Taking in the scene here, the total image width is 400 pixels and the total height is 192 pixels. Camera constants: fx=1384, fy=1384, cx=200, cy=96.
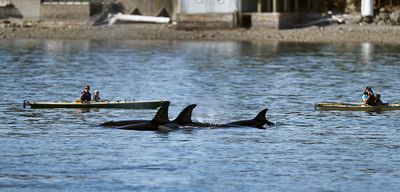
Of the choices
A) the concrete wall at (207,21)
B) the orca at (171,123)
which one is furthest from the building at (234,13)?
the orca at (171,123)

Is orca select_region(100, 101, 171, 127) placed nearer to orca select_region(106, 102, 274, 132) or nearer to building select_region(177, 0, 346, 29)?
orca select_region(106, 102, 274, 132)

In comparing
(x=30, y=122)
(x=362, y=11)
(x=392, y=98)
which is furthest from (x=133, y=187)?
(x=362, y=11)

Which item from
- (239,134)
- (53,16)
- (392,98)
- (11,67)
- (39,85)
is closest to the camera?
(239,134)

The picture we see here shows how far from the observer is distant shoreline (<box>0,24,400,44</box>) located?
110750mm

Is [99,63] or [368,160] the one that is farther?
[99,63]

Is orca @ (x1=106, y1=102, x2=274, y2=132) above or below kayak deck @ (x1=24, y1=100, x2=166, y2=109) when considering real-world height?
above

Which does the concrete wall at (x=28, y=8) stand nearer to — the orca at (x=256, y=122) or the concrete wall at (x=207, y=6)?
the concrete wall at (x=207, y=6)

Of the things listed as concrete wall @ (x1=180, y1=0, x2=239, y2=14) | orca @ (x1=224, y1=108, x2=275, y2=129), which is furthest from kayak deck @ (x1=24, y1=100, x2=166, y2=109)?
concrete wall @ (x1=180, y1=0, x2=239, y2=14)

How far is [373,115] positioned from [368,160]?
44.6 feet

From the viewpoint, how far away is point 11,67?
304 feet

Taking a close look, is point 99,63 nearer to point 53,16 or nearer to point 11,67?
point 11,67

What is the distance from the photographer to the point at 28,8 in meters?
125

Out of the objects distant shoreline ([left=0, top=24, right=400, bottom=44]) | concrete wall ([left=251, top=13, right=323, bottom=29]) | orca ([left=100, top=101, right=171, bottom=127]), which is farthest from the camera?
concrete wall ([left=251, top=13, right=323, bottom=29])

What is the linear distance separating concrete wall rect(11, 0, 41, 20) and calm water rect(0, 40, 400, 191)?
900 inches
